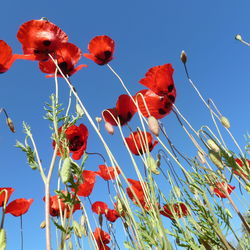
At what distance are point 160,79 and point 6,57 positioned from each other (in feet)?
3.49

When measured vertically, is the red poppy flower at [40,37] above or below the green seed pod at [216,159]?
above

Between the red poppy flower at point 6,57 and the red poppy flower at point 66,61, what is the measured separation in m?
0.18

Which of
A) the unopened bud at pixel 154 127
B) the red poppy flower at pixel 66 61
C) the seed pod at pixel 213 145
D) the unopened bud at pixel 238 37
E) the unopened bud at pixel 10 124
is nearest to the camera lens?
the unopened bud at pixel 154 127

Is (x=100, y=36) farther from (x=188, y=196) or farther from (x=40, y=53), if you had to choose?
(x=188, y=196)

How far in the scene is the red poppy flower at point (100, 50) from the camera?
2.19m

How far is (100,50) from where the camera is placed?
2.20 meters

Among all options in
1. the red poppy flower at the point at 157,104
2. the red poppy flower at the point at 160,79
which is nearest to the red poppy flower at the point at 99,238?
the red poppy flower at the point at 157,104

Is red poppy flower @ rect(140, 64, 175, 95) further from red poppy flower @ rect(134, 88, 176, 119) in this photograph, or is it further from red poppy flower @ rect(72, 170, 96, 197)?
red poppy flower @ rect(72, 170, 96, 197)

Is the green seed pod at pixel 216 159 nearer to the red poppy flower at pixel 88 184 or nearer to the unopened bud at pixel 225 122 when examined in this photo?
the unopened bud at pixel 225 122

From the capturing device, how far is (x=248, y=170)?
140 cm

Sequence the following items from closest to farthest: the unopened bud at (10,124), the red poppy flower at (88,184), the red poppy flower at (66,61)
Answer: the unopened bud at (10,124) < the red poppy flower at (66,61) < the red poppy flower at (88,184)

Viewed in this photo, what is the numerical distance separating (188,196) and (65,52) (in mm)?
1294

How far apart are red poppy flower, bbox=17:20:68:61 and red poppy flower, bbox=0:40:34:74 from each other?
0.10 m

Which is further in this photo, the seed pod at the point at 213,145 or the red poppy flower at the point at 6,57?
the red poppy flower at the point at 6,57
